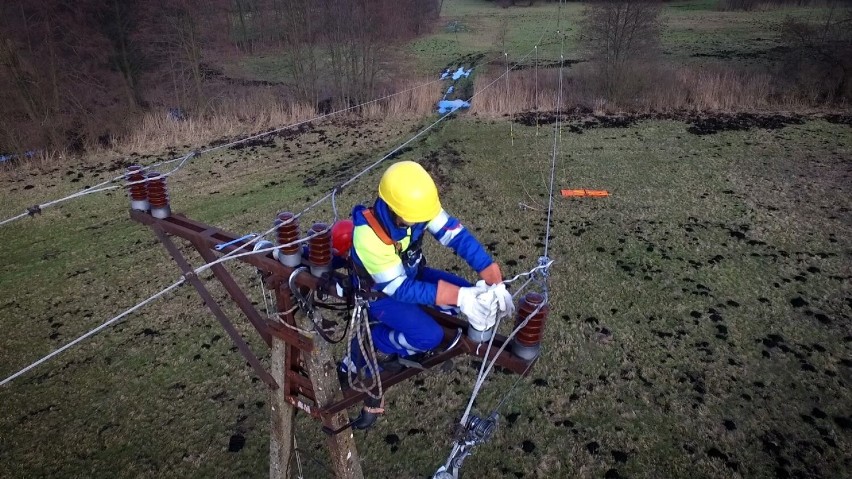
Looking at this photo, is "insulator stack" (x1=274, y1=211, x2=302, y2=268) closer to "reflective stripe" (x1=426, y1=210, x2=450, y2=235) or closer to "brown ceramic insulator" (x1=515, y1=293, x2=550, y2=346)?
"reflective stripe" (x1=426, y1=210, x2=450, y2=235)

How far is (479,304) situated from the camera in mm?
3047

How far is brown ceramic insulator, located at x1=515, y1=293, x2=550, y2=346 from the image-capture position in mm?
3020

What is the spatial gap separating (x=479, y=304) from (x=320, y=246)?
1066 mm

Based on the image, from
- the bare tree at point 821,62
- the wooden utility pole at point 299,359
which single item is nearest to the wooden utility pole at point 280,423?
the wooden utility pole at point 299,359

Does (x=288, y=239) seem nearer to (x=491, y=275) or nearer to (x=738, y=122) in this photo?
(x=491, y=275)

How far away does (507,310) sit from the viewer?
10.2 feet

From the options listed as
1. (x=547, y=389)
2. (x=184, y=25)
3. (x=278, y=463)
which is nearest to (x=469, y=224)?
(x=547, y=389)

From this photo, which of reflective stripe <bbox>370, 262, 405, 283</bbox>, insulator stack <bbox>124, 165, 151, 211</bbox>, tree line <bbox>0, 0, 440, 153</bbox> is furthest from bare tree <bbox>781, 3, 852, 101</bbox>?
insulator stack <bbox>124, 165, 151, 211</bbox>

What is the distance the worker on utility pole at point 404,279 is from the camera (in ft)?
10.2

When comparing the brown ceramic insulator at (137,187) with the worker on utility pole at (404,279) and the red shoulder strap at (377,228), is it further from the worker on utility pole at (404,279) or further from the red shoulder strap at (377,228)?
the red shoulder strap at (377,228)

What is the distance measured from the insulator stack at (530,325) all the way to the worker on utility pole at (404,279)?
0.09m

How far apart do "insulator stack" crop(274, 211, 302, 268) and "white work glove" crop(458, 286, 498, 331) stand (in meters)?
1.16

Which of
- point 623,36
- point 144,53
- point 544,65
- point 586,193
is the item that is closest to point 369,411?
point 586,193

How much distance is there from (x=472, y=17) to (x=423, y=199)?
152ft
